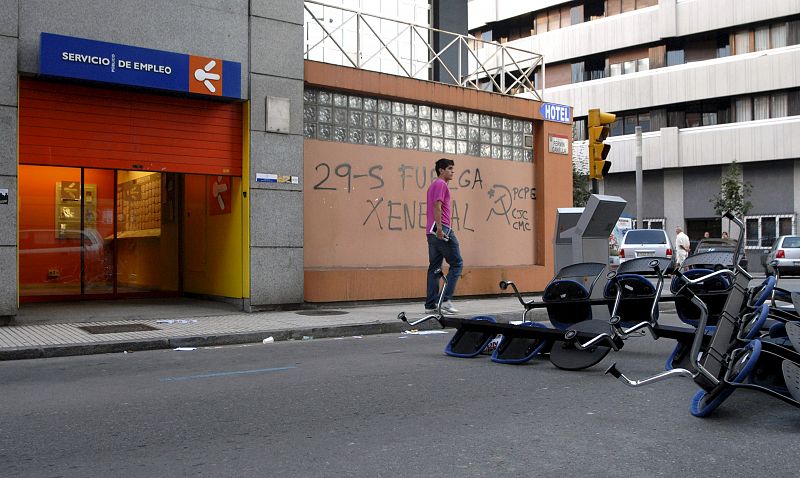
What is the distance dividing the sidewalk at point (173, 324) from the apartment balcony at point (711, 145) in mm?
28928

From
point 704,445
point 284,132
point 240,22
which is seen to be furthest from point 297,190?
point 704,445

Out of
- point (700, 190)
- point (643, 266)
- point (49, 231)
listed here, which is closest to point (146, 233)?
point (49, 231)

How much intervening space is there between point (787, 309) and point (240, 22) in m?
8.57

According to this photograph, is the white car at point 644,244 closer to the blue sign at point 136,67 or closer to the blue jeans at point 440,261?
the blue jeans at point 440,261

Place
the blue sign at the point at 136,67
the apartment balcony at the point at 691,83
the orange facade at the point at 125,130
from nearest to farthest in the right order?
the blue sign at the point at 136,67, the orange facade at the point at 125,130, the apartment balcony at the point at 691,83

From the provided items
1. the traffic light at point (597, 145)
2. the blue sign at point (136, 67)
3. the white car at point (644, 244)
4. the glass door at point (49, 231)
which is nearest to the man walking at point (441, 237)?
the traffic light at point (597, 145)

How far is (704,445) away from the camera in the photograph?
4203 mm

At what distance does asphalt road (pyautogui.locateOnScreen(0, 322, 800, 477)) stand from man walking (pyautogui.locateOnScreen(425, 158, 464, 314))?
387 centimetres

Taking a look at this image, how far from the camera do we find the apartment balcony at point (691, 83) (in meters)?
36.5

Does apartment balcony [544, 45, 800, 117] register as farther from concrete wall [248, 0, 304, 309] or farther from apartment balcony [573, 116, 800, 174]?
concrete wall [248, 0, 304, 309]

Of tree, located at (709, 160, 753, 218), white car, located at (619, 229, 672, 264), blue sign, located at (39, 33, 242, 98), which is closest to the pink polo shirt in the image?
blue sign, located at (39, 33, 242, 98)

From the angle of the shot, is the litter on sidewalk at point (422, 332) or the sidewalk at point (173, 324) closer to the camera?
the sidewalk at point (173, 324)

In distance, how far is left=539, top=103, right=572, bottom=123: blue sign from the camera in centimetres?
1552

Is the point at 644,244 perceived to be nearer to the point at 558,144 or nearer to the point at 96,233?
the point at 558,144
